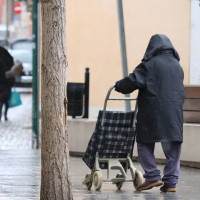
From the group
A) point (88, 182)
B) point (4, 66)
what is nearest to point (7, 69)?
point (4, 66)

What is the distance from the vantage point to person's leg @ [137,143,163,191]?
962cm

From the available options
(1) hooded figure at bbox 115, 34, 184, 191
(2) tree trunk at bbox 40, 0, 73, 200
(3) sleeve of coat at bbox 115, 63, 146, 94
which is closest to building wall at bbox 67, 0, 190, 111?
(1) hooded figure at bbox 115, 34, 184, 191

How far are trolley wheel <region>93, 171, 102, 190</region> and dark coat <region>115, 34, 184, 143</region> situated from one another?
580 millimetres

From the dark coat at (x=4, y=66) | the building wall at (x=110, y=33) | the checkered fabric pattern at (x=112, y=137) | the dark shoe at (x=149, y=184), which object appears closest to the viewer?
the dark shoe at (x=149, y=184)

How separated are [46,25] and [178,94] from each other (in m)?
2.15

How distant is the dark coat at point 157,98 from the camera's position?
31.2ft

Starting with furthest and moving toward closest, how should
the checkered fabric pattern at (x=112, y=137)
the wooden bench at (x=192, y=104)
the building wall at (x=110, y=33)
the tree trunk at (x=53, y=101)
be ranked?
the building wall at (x=110, y=33) < the wooden bench at (x=192, y=104) < the checkered fabric pattern at (x=112, y=137) < the tree trunk at (x=53, y=101)

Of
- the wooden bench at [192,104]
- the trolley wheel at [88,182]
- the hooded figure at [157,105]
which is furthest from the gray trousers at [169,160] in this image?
the wooden bench at [192,104]

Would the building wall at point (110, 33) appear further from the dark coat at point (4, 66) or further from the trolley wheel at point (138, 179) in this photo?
the trolley wheel at point (138, 179)

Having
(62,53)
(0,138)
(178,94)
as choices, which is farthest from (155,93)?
(0,138)

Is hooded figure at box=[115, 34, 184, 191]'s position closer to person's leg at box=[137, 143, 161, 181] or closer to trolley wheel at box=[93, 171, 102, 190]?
person's leg at box=[137, 143, 161, 181]

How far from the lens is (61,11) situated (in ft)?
26.4

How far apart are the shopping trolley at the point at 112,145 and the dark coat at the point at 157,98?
0.27m

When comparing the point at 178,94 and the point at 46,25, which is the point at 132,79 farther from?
the point at 46,25
